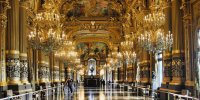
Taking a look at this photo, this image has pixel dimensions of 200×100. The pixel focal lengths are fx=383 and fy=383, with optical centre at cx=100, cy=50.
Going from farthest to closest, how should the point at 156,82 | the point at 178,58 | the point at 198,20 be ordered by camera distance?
the point at 156,82
the point at 178,58
the point at 198,20

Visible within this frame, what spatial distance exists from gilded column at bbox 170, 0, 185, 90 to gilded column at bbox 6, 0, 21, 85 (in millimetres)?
7864

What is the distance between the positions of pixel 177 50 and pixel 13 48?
8265 millimetres

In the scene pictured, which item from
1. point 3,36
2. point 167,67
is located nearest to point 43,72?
point 3,36

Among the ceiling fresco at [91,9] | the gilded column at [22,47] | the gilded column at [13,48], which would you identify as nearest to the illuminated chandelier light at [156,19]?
the gilded column at [13,48]

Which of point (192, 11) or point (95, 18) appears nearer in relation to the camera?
point (192, 11)

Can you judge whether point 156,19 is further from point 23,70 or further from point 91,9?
point 91,9

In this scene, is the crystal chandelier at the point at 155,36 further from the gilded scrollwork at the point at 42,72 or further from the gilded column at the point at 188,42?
the gilded scrollwork at the point at 42,72

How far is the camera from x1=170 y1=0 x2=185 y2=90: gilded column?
1848cm

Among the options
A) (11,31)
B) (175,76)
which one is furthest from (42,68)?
(175,76)

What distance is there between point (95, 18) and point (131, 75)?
26.7 feet

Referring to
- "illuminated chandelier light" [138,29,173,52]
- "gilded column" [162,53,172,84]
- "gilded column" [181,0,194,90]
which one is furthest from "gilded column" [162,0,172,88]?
"illuminated chandelier light" [138,29,173,52]

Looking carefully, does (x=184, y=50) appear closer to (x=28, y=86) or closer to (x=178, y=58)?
(x=178, y=58)

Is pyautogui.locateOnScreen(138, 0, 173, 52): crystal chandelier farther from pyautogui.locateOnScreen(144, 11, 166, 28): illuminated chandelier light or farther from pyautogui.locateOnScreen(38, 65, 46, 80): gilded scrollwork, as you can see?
pyautogui.locateOnScreen(38, 65, 46, 80): gilded scrollwork

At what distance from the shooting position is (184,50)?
18.6 meters
